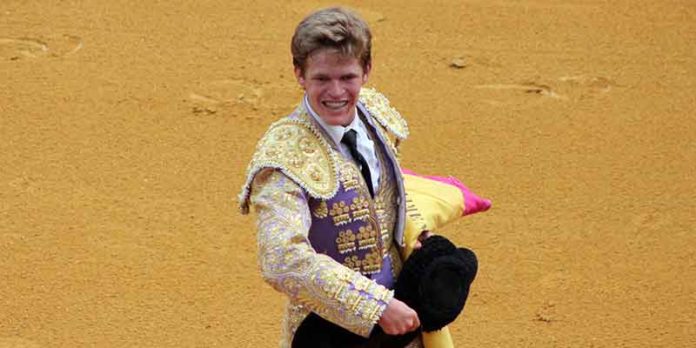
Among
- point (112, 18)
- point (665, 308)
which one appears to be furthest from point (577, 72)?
point (112, 18)

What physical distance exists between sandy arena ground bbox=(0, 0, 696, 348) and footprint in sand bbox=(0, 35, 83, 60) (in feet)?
0.07

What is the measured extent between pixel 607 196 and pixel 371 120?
323cm

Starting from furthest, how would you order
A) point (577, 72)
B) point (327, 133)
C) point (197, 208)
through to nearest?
point (577, 72) < point (197, 208) < point (327, 133)

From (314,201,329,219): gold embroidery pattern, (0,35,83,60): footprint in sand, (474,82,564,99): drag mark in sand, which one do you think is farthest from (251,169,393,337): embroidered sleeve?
(0,35,83,60): footprint in sand

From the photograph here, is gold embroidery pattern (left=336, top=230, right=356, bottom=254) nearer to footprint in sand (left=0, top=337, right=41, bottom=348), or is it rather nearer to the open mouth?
the open mouth

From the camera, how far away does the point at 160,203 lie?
21.7 ft

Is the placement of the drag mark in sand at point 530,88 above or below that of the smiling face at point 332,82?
below

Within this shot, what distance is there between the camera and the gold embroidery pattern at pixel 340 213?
3.52m

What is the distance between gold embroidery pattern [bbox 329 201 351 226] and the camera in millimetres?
3521

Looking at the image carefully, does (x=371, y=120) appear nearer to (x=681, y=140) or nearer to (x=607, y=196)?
(x=607, y=196)

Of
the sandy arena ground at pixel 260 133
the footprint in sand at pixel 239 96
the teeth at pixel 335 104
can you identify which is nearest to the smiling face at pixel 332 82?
the teeth at pixel 335 104

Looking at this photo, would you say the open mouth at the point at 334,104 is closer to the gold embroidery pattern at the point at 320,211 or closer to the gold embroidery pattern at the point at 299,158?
the gold embroidery pattern at the point at 299,158

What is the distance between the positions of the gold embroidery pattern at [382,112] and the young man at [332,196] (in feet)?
0.20

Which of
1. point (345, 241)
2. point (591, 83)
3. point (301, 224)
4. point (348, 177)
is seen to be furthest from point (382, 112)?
point (591, 83)
